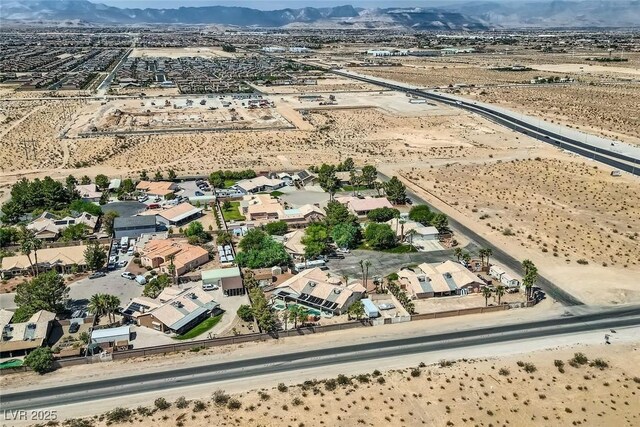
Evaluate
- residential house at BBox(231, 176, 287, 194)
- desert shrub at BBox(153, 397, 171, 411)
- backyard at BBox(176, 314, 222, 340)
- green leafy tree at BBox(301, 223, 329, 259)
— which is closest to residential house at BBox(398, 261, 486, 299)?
green leafy tree at BBox(301, 223, 329, 259)

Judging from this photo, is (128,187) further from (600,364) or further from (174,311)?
(600,364)

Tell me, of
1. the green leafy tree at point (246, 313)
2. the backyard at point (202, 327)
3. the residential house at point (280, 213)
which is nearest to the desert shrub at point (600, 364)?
the green leafy tree at point (246, 313)

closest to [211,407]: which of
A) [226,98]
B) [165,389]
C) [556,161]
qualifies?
[165,389]

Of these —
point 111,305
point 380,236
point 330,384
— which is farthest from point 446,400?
point 111,305

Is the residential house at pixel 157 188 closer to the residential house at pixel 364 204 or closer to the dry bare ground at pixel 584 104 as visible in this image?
the residential house at pixel 364 204

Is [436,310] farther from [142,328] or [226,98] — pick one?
[226,98]

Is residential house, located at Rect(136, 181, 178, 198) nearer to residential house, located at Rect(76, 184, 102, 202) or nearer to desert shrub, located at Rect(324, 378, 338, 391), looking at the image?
residential house, located at Rect(76, 184, 102, 202)
